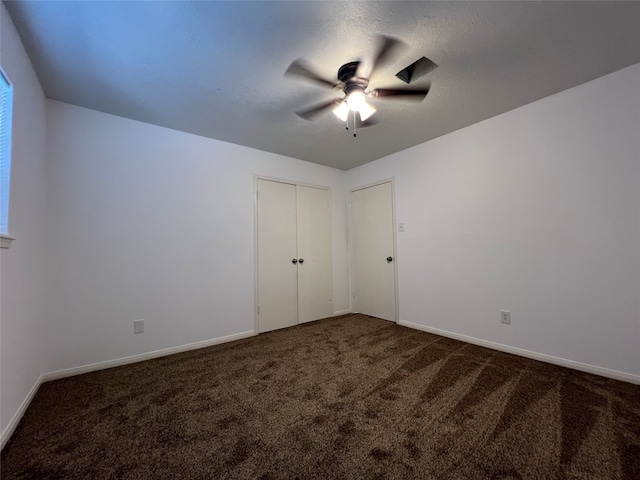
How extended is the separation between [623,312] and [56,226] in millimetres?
4770

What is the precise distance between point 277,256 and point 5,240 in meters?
2.42

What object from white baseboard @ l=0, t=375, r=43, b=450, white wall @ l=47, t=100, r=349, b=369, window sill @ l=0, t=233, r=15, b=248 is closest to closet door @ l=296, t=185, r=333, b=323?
white wall @ l=47, t=100, r=349, b=369

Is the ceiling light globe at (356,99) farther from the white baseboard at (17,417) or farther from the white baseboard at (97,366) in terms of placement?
the white baseboard at (17,417)

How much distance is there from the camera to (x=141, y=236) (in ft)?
8.46

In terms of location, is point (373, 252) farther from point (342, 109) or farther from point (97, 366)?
point (97, 366)

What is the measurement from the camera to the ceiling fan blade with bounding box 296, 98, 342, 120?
2.10 metres

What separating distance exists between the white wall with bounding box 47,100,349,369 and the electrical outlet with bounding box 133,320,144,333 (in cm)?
5

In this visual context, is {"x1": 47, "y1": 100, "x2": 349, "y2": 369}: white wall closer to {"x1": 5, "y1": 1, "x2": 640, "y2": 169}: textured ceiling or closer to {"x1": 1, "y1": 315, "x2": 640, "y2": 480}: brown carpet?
{"x1": 5, "y1": 1, "x2": 640, "y2": 169}: textured ceiling

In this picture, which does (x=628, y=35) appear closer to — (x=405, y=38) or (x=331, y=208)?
(x=405, y=38)

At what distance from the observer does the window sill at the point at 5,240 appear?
1393 mm

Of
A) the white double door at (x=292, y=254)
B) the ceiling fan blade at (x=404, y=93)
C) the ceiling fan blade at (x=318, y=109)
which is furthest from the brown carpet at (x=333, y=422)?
the ceiling fan blade at (x=318, y=109)

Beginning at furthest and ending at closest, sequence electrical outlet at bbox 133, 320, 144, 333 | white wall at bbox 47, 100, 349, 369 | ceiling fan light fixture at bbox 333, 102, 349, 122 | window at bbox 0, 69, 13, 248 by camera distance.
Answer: electrical outlet at bbox 133, 320, 144, 333
white wall at bbox 47, 100, 349, 369
ceiling fan light fixture at bbox 333, 102, 349, 122
window at bbox 0, 69, 13, 248

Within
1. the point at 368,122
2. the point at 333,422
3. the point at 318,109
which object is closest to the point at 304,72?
the point at 318,109

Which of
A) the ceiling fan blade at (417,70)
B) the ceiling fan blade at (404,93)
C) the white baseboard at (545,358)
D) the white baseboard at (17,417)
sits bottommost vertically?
the white baseboard at (545,358)
